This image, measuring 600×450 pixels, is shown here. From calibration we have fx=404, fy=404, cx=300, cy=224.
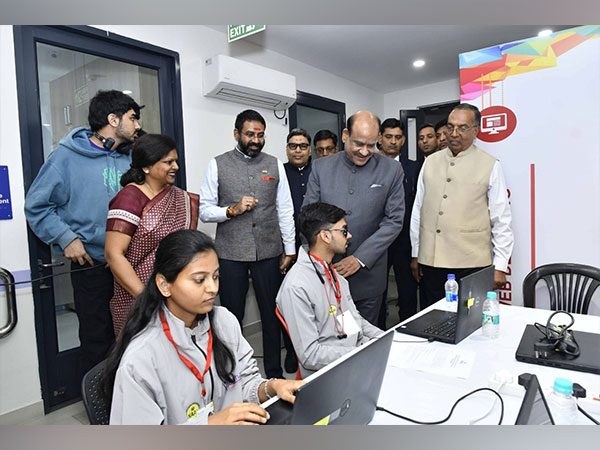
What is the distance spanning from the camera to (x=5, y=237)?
2168mm

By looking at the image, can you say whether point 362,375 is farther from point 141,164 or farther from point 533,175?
point 533,175

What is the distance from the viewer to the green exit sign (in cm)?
291

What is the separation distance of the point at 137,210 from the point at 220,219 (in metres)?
0.73

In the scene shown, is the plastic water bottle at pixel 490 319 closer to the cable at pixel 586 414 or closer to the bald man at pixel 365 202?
the cable at pixel 586 414

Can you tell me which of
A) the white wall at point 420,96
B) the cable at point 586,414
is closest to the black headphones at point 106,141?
the cable at point 586,414

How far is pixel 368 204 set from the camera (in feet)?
7.43

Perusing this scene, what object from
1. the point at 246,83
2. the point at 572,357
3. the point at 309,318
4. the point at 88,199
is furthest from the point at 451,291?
the point at 246,83

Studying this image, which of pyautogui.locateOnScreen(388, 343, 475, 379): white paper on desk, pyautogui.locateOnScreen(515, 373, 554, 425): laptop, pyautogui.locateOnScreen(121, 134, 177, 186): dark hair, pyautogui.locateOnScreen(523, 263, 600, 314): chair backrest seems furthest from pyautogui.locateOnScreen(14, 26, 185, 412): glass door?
pyautogui.locateOnScreen(523, 263, 600, 314): chair backrest

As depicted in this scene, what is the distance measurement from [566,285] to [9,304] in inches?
114

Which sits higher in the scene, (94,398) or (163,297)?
(163,297)

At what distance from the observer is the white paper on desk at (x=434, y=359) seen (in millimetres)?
1283

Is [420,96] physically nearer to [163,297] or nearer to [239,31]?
[239,31]

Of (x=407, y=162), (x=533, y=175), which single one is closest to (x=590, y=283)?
(x=533, y=175)

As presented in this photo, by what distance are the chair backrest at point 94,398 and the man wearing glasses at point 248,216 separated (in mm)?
1507
